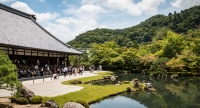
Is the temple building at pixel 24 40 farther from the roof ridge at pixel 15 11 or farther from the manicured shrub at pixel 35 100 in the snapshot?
the manicured shrub at pixel 35 100

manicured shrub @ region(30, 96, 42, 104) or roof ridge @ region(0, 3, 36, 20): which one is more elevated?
roof ridge @ region(0, 3, 36, 20)

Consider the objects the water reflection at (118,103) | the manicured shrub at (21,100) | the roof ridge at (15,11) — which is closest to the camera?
the manicured shrub at (21,100)

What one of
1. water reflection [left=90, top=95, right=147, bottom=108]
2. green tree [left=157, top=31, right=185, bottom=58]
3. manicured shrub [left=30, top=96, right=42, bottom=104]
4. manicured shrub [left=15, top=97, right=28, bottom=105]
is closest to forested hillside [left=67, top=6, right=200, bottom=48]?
green tree [left=157, top=31, right=185, bottom=58]

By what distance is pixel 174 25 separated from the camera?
377 ft

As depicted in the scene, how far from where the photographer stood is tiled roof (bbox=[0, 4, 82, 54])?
72.1ft

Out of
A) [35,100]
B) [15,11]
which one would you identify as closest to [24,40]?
[15,11]

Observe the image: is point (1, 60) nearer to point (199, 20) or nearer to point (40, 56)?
point (40, 56)

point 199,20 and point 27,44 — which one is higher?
point 199,20

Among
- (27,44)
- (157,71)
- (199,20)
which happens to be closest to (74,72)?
(27,44)

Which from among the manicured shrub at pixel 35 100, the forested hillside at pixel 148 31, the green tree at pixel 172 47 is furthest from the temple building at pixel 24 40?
the forested hillside at pixel 148 31

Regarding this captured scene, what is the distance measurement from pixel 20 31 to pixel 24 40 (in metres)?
2.79

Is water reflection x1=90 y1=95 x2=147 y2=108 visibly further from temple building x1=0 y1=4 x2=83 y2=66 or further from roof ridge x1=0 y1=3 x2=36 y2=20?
roof ridge x1=0 y1=3 x2=36 y2=20

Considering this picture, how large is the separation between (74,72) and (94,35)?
3939 inches

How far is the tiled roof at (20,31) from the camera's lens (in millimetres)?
21970
